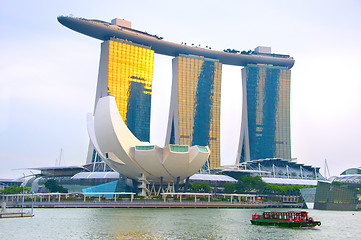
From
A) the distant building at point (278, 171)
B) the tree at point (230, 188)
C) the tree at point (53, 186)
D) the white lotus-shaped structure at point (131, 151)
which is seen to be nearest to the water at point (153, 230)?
the white lotus-shaped structure at point (131, 151)

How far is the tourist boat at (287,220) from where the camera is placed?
5822 cm

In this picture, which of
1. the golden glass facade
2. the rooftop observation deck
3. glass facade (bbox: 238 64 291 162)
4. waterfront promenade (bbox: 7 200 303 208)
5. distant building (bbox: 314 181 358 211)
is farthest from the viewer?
glass facade (bbox: 238 64 291 162)

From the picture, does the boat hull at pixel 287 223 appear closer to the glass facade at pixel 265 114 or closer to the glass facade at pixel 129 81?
the glass facade at pixel 129 81

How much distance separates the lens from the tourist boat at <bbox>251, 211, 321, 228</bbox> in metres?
58.2

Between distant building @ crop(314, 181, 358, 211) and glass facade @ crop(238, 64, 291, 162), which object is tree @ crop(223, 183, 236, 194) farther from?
glass facade @ crop(238, 64, 291, 162)

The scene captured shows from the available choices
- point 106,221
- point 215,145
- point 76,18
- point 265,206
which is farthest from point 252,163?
point 106,221

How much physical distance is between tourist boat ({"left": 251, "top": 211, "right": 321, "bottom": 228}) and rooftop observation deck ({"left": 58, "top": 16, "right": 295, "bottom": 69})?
10560 cm

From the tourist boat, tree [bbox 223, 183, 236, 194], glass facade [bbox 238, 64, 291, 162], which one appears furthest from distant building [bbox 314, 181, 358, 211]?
glass facade [bbox 238, 64, 291, 162]

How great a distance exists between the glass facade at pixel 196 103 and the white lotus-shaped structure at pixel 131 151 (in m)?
64.7

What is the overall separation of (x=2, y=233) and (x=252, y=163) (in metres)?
118

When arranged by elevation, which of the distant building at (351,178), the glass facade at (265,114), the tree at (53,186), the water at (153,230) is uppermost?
the glass facade at (265,114)

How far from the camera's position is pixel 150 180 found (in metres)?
110

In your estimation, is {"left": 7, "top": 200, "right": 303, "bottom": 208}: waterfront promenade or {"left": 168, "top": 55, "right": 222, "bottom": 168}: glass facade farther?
Answer: {"left": 168, "top": 55, "right": 222, "bottom": 168}: glass facade

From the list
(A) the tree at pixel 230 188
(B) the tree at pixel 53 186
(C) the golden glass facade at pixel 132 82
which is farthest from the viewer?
(C) the golden glass facade at pixel 132 82
